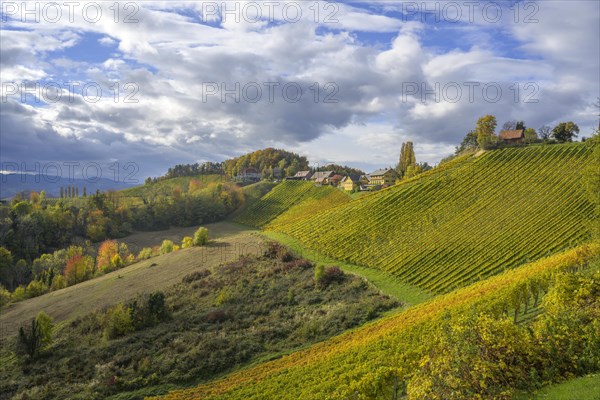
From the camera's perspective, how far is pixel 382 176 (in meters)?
134

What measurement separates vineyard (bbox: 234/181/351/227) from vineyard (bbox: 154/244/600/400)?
228ft

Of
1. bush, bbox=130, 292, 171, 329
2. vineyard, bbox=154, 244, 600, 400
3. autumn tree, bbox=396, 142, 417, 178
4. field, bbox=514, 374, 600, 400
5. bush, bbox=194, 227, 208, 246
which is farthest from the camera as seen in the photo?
autumn tree, bbox=396, 142, 417, 178

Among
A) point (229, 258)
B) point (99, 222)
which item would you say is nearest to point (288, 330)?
point (229, 258)

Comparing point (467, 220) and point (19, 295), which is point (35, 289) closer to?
point (19, 295)

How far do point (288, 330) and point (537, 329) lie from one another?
25.1m

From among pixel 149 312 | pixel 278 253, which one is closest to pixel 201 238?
pixel 278 253

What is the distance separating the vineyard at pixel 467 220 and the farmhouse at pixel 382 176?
41.7m

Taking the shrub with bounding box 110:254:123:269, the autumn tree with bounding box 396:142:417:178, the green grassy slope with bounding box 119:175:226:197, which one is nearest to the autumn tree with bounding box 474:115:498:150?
the autumn tree with bounding box 396:142:417:178

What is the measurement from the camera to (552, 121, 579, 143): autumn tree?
8088cm

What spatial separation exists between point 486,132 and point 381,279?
176 feet

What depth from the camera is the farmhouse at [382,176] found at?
398ft

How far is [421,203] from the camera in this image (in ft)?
214

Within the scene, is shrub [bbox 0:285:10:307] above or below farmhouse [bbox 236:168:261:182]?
below

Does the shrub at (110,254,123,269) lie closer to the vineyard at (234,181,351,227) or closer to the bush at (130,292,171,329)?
the vineyard at (234,181,351,227)
